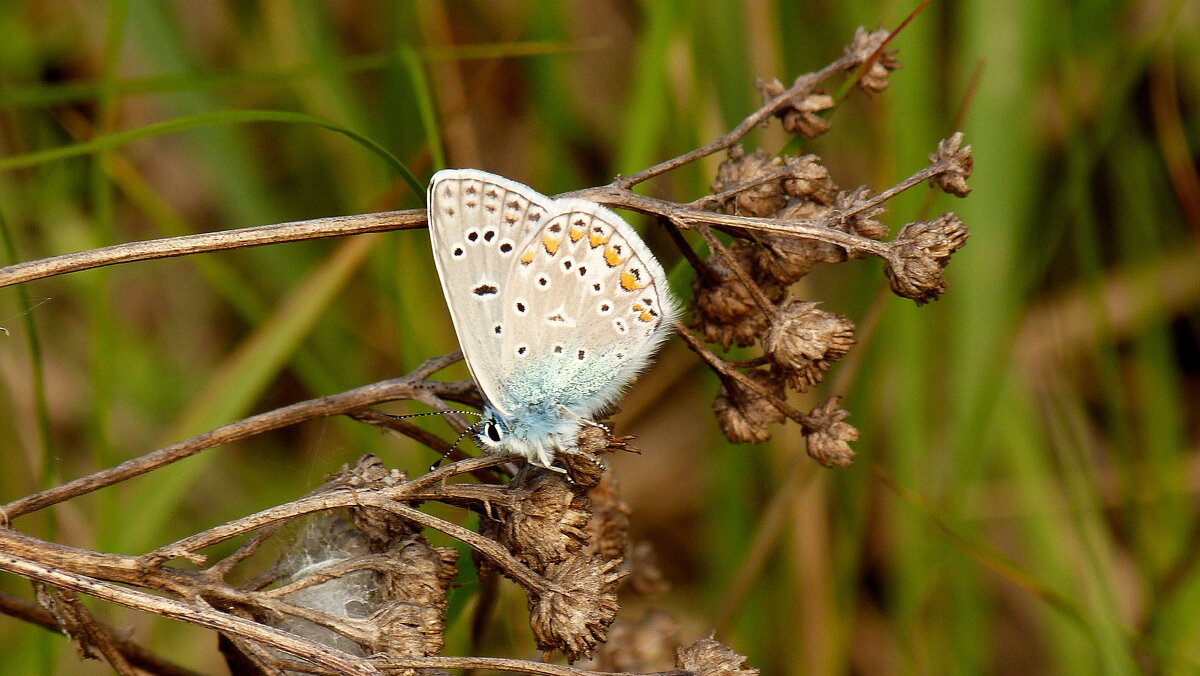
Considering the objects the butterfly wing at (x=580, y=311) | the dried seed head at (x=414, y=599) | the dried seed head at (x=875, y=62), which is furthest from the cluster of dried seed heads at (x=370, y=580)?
the dried seed head at (x=875, y=62)

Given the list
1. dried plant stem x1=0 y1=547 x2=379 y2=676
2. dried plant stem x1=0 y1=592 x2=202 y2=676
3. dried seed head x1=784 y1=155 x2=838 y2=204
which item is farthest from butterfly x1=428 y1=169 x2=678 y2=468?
dried plant stem x1=0 y1=592 x2=202 y2=676

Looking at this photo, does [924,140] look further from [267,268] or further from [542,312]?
[267,268]

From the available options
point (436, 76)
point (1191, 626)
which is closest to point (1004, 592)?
point (1191, 626)

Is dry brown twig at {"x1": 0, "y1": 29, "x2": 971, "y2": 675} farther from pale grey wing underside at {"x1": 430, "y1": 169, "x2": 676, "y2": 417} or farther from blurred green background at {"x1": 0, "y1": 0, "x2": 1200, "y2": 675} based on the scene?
blurred green background at {"x1": 0, "y1": 0, "x2": 1200, "y2": 675}

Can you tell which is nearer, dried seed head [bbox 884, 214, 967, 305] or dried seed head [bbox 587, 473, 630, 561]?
A: dried seed head [bbox 884, 214, 967, 305]

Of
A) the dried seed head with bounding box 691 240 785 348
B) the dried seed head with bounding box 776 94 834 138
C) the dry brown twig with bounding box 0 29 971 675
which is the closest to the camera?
the dry brown twig with bounding box 0 29 971 675

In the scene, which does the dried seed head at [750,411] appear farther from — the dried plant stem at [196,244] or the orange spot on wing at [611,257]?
the dried plant stem at [196,244]
